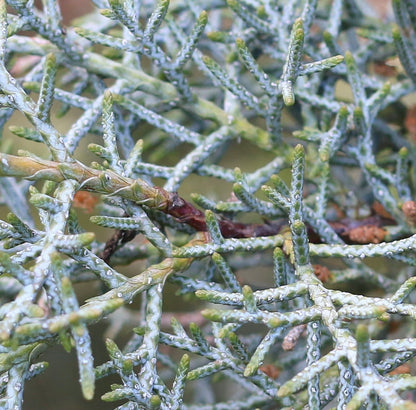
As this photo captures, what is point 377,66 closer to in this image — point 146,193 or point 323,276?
point 323,276

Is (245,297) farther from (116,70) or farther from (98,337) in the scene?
(98,337)

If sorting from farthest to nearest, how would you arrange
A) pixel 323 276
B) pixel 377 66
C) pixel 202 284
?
pixel 377 66, pixel 323 276, pixel 202 284

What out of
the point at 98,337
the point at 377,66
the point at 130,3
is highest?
the point at 130,3

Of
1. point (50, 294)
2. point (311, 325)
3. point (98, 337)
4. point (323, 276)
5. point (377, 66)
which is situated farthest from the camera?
point (98, 337)

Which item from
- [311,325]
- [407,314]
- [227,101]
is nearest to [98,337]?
[227,101]

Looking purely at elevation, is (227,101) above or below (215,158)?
above

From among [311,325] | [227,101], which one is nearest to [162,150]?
[227,101]

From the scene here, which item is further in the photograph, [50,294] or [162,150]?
[162,150]
